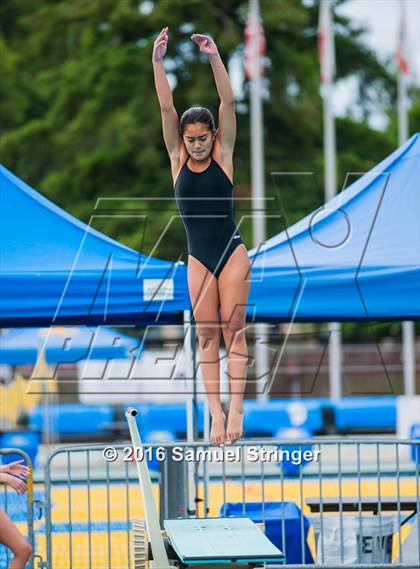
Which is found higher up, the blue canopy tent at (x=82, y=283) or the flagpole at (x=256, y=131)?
the flagpole at (x=256, y=131)

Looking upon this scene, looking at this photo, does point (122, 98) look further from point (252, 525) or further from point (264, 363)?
point (252, 525)


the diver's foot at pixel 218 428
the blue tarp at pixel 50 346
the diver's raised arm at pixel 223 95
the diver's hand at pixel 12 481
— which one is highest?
the blue tarp at pixel 50 346

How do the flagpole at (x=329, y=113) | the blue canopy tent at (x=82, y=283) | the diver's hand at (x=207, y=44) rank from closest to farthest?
1. the diver's hand at (x=207, y=44)
2. the blue canopy tent at (x=82, y=283)
3. the flagpole at (x=329, y=113)

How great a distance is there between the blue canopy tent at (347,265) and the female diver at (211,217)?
218 centimetres

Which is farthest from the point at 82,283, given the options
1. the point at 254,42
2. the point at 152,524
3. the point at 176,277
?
the point at 254,42

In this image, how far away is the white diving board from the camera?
5.87 metres

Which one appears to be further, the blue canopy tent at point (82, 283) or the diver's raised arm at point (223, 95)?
the blue canopy tent at point (82, 283)

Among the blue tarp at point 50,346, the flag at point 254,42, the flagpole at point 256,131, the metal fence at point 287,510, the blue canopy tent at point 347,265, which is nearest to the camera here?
the metal fence at point 287,510

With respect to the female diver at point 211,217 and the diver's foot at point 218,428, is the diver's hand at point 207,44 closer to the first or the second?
the female diver at point 211,217

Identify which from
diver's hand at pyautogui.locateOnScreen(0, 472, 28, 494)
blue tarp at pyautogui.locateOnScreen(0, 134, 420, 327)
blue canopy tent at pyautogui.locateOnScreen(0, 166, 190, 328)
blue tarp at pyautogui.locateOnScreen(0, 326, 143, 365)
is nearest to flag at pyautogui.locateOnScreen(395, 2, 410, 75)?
blue tarp at pyautogui.locateOnScreen(0, 326, 143, 365)

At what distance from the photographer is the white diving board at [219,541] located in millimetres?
5871

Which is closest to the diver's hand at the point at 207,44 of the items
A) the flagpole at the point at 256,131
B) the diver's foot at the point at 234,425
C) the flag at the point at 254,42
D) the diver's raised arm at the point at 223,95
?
the diver's raised arm at the point at 223,95

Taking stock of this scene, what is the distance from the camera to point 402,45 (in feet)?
79.7

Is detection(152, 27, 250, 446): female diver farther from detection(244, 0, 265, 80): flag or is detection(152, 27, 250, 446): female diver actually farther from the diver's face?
detection(244, 0, 265, 80): flag
